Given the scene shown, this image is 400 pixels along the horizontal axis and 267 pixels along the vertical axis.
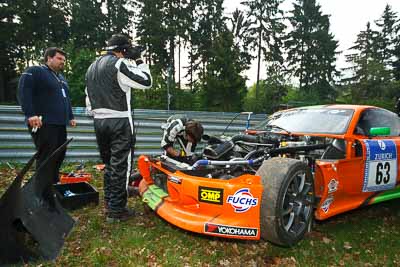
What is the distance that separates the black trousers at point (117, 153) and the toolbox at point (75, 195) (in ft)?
1.75

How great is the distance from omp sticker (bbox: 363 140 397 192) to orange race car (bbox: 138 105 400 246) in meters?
0.01

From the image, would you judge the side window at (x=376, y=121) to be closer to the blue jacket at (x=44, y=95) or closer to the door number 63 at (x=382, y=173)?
the door number 63 at (x=382, y=173)

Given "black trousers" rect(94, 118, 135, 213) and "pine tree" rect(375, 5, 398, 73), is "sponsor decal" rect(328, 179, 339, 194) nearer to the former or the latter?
"black trousers" rect(94, 118, 135, 213)

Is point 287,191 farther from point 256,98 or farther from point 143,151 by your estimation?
point 256,98

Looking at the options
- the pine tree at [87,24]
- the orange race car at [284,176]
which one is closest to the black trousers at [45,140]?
the orange race car at [284,176]

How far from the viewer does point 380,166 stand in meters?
3.73

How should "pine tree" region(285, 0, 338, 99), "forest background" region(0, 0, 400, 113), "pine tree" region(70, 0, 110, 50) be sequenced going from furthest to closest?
1. "pine tree" region(285, 0, 338, 99)
2. "pine tree" region(70, 0, 110, 50)
3. "forest background" region(0, 0, 400, 113)

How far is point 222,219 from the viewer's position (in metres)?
2.79

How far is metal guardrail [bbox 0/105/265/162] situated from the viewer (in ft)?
19.0

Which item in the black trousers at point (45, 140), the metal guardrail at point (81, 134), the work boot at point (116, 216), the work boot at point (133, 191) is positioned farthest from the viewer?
the metal guardrail at point (81, 134)

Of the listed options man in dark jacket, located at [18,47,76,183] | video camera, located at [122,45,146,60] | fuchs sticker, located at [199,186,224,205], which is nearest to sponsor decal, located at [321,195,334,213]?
fuchs sticker, located at [199,186,224,205]

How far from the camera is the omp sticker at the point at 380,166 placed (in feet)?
11.8

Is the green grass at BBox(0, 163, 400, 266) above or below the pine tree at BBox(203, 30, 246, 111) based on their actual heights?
below

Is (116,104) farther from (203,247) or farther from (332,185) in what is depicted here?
(332,185)
